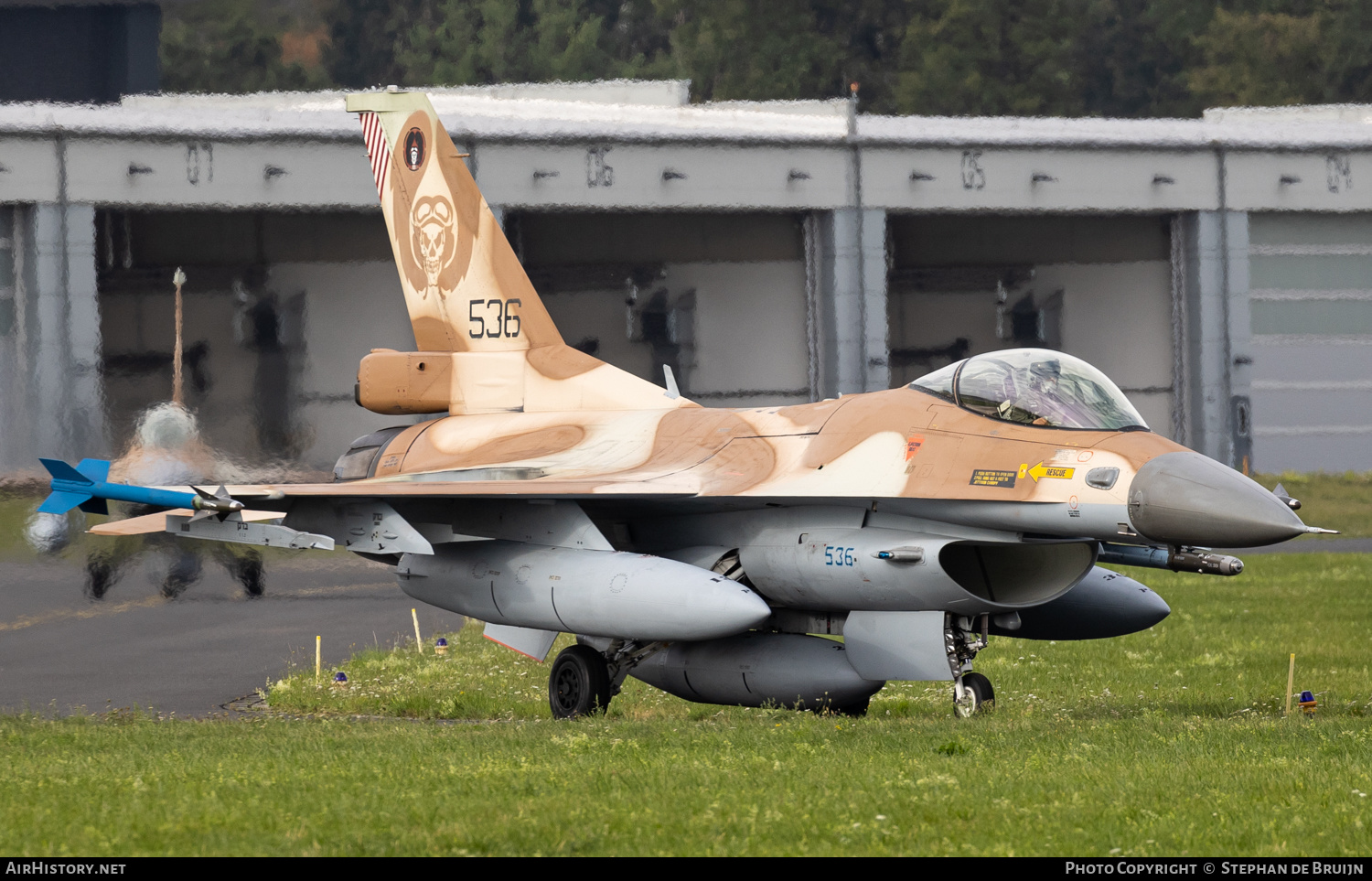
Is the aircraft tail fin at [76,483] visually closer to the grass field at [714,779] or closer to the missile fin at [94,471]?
the missile fin at [94,471]

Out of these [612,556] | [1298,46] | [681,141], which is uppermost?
[1298,46]

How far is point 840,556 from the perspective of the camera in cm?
1225

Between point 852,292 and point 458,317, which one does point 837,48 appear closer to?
point 852,292

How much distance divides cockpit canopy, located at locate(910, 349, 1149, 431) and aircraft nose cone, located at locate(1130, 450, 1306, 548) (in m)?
0.87

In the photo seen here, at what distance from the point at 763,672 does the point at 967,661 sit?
1.64 m

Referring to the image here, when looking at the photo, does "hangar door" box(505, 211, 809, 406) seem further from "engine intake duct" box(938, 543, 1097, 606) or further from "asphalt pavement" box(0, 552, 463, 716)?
"engine intake duct" box(938, 543, 1097, 606)

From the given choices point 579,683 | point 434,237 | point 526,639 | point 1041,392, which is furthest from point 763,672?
point 434,237

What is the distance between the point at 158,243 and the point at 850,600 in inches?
1040

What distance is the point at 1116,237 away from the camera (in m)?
42.6

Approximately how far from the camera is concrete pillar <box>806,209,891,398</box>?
36.8m

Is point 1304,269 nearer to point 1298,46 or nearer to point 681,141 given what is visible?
point 681,141

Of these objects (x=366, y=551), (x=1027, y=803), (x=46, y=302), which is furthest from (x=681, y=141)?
(x=1027, y=803)

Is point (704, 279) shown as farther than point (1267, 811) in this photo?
Yes

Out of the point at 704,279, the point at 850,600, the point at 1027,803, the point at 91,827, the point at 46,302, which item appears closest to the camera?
the point at 91,827
